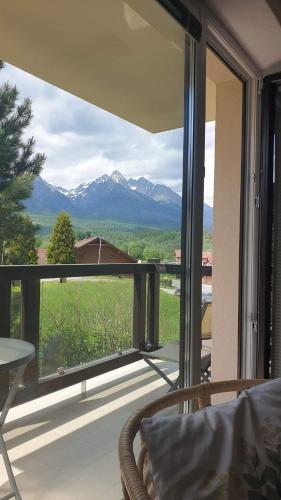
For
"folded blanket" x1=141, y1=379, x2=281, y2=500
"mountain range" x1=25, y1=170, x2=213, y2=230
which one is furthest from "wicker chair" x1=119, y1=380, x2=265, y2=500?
"mountain range" x1=25, y1=170, x2=213, y2=230

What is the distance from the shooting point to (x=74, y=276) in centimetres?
136

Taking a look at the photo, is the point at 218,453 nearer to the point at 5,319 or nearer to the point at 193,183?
the point at 5,319

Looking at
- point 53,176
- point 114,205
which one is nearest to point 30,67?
point 53,176

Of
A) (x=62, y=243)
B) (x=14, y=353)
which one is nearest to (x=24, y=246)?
(x=62, y=243)

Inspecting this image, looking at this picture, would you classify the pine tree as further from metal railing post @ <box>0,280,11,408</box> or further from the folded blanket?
the folded blanket

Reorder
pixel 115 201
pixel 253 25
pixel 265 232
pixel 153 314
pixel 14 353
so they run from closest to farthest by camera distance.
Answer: pixel 14 353 → pixel 115 201 → pixel 253 25 → pixel 153 314 → pixel 265 232

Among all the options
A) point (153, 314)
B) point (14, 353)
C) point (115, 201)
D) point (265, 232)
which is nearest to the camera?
point (14, 353)

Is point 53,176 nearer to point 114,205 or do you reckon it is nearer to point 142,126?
point 114,205

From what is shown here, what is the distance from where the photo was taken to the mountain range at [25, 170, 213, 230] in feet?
4.04

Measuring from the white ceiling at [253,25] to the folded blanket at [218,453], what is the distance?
5.63ft

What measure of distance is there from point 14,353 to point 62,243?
397 mm

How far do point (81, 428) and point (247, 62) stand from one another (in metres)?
2.26

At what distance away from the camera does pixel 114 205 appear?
5.12ft

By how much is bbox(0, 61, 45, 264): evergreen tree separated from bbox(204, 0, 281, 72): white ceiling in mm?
1144
